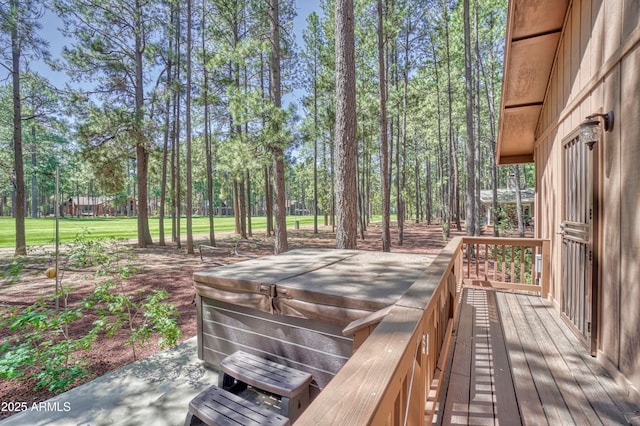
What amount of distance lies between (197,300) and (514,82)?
5.27m

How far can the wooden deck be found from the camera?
6.77 ft

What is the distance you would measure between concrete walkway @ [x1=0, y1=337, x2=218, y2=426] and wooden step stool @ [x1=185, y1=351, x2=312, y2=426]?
513 mm

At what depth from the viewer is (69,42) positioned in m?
11.1

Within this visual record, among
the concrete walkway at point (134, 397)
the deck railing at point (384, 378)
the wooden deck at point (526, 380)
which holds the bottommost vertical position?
the concrete walkway at point (134, 397)

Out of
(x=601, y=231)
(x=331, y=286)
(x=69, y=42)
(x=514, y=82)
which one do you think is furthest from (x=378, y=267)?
(x=69, y=42)

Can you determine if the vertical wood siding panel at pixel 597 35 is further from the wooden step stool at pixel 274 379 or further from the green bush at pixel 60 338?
the green bush at pixel 60 338

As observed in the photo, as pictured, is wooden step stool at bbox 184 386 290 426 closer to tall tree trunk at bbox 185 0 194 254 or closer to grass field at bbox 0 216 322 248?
grass field at bbox 0 216 322 248

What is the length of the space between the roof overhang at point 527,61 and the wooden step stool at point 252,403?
4.57m

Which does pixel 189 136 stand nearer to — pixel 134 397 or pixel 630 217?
pixel 134 397

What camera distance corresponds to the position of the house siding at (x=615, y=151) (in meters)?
2.17

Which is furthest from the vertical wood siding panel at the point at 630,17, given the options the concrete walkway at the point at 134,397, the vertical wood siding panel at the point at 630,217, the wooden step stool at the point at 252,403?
the concrete walkway at the point at 134,397

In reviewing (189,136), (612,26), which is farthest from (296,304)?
(189,136)

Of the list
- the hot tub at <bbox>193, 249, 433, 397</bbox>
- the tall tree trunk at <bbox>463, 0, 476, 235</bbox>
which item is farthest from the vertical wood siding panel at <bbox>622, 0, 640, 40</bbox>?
the tall tree trunk at <bbox>463, 0, 476, 235</bbox>

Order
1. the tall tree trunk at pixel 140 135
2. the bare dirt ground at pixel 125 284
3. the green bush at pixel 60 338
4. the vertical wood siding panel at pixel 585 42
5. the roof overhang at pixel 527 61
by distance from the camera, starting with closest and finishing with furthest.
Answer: the vertical wood siding panel at pixel 585 42 < the green bush at pixel 60 338 < the roof overhang at pixel 527 61 < the bare dirt ground at pixel 125 284 < the tall tree trunk at pixel 140 135
